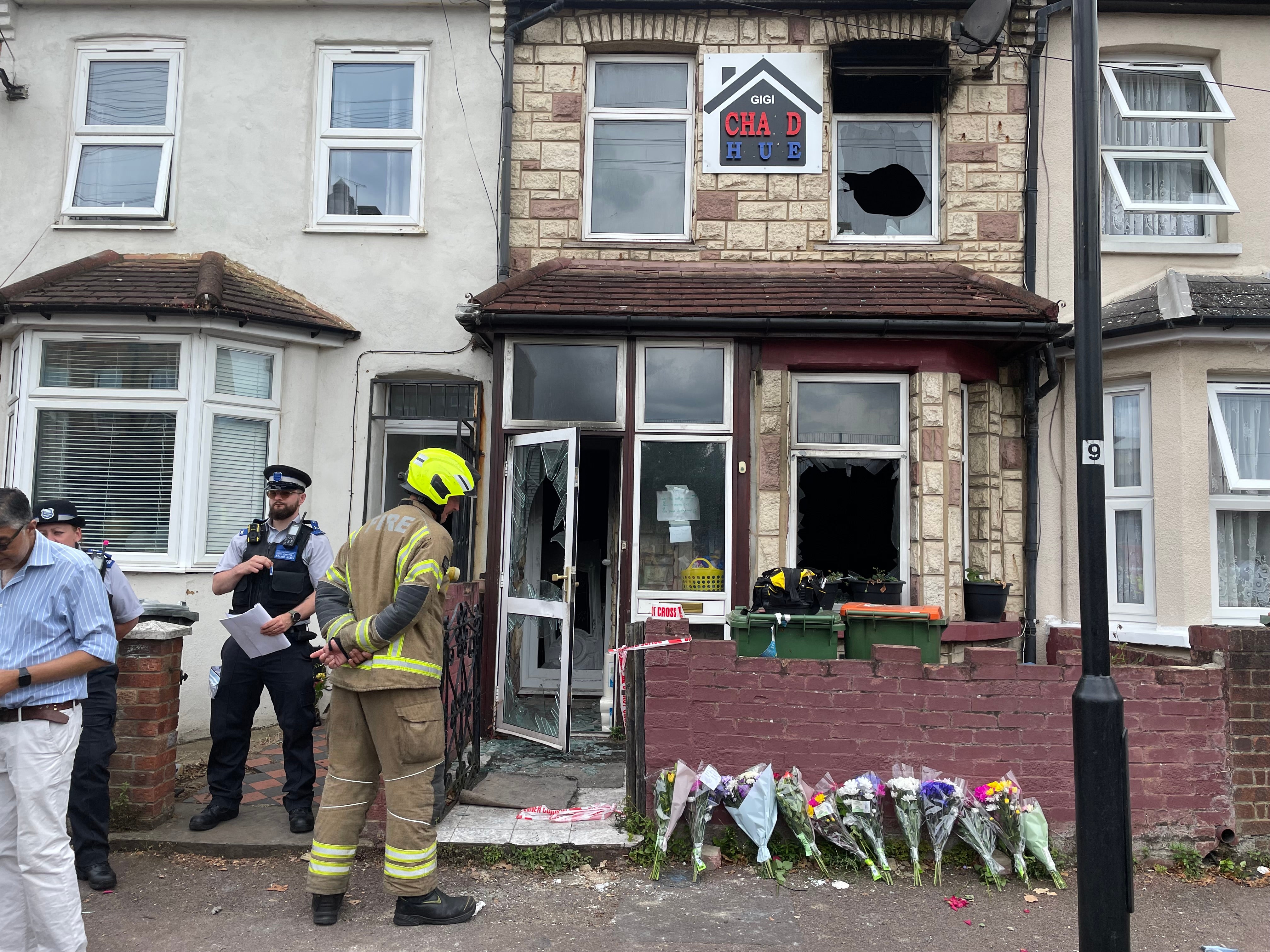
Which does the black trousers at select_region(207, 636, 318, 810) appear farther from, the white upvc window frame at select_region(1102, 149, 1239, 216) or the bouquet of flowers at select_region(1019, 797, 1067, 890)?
the white upvc window frame at select_region(1102, 149, 1239, 216)

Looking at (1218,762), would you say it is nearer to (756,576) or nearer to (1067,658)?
(1067,658)

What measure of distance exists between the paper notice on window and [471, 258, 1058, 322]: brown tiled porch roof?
1414 mm

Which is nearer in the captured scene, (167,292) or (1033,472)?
(167,292)

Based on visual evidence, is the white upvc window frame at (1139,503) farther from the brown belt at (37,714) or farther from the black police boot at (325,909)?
the brown belt at (37,714)

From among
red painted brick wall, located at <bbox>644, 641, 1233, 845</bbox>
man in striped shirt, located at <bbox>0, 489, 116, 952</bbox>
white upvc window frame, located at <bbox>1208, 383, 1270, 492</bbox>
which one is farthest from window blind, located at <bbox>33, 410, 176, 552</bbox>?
white upvc window frame, located at <bbox>1208, 383, 1270, 492</bbox>

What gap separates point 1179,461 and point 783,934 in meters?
5.12

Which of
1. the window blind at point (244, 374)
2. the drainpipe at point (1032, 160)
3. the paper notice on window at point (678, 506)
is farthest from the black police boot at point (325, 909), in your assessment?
the drainpipe at point (1032, 160)

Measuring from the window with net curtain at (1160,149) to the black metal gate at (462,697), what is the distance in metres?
6.37

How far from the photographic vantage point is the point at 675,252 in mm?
7527

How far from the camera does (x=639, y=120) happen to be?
25.6ft

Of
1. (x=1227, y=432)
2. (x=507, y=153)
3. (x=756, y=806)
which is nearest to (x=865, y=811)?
(x=756, y=806)

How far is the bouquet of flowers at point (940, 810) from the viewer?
13.9ft

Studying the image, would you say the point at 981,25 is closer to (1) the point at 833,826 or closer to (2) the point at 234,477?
(1) the point at 833,826

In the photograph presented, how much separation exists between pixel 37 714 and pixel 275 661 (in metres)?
1.72
